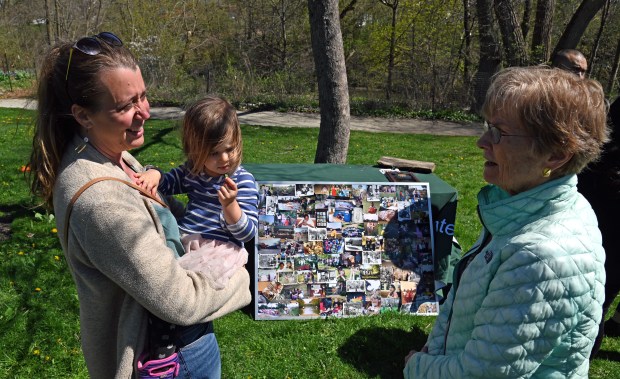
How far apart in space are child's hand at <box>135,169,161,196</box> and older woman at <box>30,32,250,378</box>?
0.16 m

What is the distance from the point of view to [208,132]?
2.18 m

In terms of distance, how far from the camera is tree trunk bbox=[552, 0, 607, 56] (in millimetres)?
13492

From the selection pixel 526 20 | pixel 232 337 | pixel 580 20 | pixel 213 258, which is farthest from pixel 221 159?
pixel 526 20

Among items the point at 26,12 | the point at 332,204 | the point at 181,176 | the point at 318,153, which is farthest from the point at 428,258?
the point at 26,12

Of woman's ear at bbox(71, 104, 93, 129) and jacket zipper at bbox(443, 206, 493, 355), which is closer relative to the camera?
woman's ear at bbox(71, 104, 93, 129)

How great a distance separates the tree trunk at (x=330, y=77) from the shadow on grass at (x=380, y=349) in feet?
8.45

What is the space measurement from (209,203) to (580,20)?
1472cm

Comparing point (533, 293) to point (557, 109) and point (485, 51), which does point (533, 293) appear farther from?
point (485, 51)

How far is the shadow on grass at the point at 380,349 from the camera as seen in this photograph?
356 centimetres

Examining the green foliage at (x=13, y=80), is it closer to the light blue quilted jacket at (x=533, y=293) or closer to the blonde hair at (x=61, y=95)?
the blonde hair at (x=61, y=95)

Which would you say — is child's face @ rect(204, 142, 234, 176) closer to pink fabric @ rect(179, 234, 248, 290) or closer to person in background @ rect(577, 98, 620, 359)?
pink fabric @ rect(179, 234, 248, 290)

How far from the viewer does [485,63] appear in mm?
16688

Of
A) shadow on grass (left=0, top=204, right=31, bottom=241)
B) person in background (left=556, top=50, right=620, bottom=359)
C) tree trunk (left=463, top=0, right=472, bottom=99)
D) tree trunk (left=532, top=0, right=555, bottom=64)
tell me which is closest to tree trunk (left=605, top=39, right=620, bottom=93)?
tree trunk (left=532, top=0, right=555, bottom=64)

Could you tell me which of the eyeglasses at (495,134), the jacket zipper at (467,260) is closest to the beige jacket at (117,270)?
the jacket zipper at (467,260)
